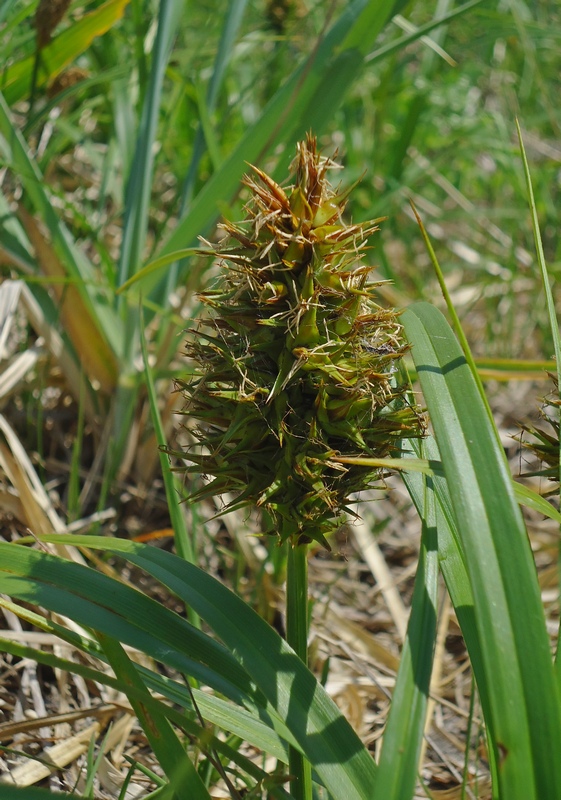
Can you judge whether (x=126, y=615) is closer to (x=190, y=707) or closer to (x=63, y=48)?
(x=190, y=707)

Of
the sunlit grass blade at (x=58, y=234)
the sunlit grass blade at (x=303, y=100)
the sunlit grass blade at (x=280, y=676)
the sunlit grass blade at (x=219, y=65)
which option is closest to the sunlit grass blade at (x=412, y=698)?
the sunlit grass blade at (x=280, y=676)

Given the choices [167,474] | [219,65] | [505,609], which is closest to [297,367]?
[505,609]

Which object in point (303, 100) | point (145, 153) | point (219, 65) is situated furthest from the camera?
point (219, 65)

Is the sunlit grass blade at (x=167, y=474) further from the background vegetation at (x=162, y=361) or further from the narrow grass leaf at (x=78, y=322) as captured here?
the narrow grass leaf at (x=78, y=322)

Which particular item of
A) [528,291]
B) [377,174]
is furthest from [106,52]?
[528,291]

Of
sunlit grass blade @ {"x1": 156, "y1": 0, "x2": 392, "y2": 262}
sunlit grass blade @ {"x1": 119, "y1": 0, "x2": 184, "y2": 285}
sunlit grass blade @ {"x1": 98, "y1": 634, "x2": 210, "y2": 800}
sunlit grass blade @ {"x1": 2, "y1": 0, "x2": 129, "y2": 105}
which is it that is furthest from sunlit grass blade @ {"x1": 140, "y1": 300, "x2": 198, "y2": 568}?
sunlit grass blade @ {"x1": 2, "y1": 0, "x2": 129, "y2": 105}

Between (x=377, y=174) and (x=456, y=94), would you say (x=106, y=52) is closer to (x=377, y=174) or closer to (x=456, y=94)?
(x=377, y=174)
